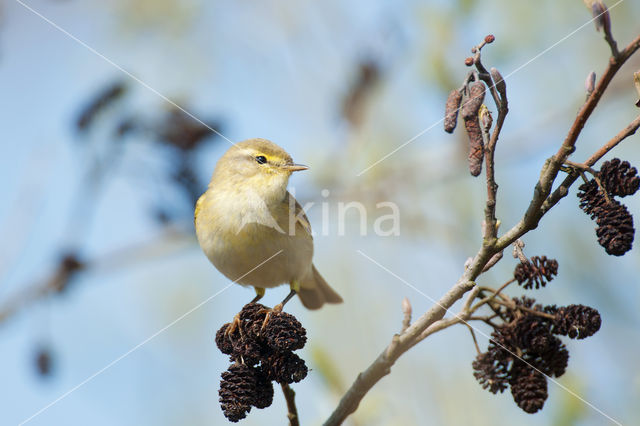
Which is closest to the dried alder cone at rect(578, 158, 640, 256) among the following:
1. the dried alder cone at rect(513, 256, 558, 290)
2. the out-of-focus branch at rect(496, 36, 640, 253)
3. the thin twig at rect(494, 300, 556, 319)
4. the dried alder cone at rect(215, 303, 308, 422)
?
the out-of-focus branch at rect(496, 36, 640, 253)

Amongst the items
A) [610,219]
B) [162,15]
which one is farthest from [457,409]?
[162,15]

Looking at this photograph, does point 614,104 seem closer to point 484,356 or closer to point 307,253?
point 307,253

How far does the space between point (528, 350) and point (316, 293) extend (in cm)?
280

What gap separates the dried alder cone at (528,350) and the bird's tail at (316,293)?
264 centimetres

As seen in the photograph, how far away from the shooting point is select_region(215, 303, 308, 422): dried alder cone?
84.7 inches

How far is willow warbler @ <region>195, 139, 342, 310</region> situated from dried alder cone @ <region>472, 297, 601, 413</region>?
6.08ft

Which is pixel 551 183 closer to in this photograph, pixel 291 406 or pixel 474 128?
pixel 474 128

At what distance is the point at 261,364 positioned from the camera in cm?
228

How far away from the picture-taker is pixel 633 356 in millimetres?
3984

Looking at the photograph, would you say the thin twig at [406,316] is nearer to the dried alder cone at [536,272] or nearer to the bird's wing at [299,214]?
Result: the dried alder cone at [536,272]

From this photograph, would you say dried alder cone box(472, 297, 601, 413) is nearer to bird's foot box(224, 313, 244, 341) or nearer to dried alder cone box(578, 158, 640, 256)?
dried alder cone box(578, 158, 640, 256)

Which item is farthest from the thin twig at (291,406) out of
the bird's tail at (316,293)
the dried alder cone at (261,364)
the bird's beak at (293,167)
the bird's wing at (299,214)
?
the bird's tail at (316,293)

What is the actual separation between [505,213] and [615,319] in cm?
119

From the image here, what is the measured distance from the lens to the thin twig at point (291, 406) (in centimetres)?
215
